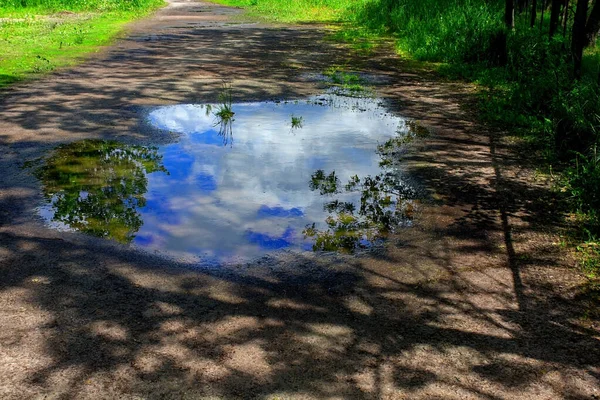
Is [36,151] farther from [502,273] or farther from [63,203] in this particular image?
[502,273]

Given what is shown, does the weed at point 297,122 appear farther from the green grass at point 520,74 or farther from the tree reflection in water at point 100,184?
the green grass at point 520,74

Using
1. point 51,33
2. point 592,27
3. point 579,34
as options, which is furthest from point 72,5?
point 579,34

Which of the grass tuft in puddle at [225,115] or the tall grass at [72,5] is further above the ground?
the tall grass at [72,5]

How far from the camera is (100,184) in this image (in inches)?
253

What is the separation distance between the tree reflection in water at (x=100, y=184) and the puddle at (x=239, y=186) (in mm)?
12

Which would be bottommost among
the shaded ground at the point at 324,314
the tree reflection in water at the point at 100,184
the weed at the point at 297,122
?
the shaded ground at the point at 324,314

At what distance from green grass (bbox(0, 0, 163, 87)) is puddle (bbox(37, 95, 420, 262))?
5.73 m

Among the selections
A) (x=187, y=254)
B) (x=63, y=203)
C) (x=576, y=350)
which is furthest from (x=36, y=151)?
(x=576, y=350)

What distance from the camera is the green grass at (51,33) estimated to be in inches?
Result: 534

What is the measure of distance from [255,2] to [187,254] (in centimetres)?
3057

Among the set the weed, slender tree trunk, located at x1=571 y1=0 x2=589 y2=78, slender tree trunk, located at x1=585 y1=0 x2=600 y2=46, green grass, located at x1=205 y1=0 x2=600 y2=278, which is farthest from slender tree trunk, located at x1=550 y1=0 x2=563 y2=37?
the weed

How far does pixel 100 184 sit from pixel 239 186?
1482 millimetres

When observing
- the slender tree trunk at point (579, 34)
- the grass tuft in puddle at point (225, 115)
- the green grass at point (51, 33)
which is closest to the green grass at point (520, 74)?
the slender tree trunk at point (579, 34)

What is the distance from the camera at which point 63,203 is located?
594 cm
